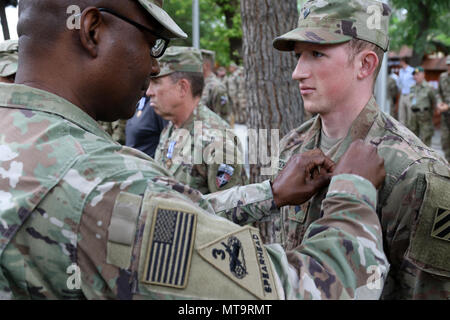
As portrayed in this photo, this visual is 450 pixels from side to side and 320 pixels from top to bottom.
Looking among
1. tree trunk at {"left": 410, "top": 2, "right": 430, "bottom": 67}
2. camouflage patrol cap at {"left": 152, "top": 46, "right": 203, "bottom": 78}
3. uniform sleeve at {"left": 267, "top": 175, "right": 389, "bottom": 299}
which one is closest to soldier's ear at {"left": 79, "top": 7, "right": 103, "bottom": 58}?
uniform sleeve at {"left": 267, "top": 175, "right": 389, "bottom": 299}

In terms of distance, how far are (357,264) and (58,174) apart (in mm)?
939

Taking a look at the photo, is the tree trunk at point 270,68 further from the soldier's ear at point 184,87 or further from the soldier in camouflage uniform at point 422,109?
the soldier in camouflage uniform at point 422,109

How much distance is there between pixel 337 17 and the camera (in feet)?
7.49

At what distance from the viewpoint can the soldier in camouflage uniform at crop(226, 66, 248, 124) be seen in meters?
20.0

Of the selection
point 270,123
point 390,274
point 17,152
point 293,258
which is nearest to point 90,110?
point 17,152

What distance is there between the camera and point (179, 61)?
4301 millimetres

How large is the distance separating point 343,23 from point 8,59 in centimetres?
318

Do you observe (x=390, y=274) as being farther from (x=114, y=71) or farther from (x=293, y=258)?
(x=114, y=71)

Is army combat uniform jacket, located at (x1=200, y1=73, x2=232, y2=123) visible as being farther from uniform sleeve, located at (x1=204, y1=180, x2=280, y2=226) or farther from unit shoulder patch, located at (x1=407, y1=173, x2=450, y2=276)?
unit shoulder patch, located at (x1=407, y1=173, x2=450, y2=276)

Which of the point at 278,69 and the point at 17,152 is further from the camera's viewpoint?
the point at 278,69

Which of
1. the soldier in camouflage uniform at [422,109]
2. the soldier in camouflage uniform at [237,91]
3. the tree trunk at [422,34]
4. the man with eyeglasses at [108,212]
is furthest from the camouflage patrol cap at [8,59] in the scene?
the tree trunk at [422,34]

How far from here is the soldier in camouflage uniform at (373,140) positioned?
2.02 m

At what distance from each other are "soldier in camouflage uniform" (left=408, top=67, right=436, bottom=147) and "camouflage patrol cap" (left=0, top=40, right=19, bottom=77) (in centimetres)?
1055

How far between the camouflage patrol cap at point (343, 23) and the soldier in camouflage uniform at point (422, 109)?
1069 cm
